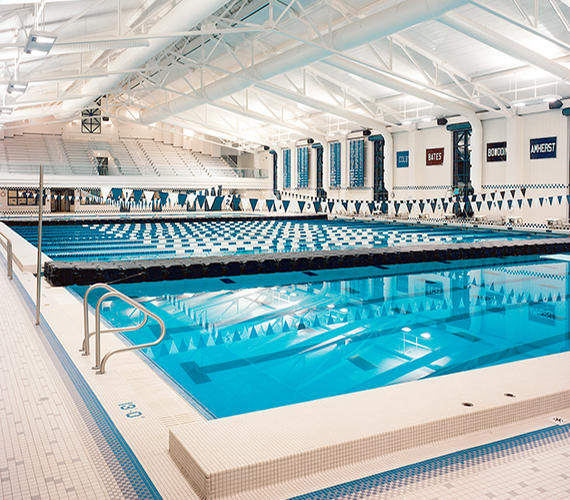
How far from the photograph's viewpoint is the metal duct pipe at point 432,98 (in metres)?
15.0

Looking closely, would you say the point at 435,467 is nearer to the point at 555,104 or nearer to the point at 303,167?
the point at 555,104

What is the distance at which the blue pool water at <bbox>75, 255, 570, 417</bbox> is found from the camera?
163 inches

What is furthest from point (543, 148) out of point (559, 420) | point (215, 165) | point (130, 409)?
point (215, 165)

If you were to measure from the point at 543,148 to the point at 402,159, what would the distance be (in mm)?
6701

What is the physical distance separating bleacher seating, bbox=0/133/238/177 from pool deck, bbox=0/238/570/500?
88.5 ft

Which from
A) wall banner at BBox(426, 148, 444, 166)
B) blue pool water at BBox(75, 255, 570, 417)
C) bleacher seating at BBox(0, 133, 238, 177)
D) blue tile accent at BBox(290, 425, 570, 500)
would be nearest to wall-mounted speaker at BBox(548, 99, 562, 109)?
wall banner at BBox(426, 148, 444, 166)

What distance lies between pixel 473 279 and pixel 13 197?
26.6m

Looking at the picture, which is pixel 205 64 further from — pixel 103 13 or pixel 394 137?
pixel 394 137

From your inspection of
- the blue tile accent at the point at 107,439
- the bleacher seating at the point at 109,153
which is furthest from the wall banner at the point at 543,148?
the bleacher seating at the point at 109,153

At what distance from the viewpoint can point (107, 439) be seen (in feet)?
8.23

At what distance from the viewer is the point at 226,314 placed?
249 inches

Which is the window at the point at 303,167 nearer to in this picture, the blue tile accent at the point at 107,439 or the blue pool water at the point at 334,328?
the blue pool water at the point at 334,328

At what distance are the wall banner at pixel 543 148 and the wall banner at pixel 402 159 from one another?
5.94 m

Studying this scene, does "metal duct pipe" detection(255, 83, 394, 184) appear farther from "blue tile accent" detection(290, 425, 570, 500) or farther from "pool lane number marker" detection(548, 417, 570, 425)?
"blue tile accent" detection(290, 425, 570, 500)
